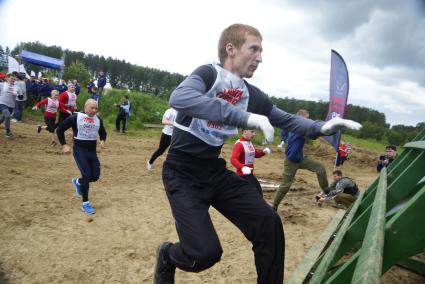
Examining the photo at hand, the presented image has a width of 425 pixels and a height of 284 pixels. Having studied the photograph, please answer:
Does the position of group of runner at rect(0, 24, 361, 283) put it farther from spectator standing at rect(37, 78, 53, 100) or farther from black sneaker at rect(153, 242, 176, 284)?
spectator standing at rect(37, 78, 53, 100)

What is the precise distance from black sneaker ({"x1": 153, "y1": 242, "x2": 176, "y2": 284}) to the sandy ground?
85 centimetres

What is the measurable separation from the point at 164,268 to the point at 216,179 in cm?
94

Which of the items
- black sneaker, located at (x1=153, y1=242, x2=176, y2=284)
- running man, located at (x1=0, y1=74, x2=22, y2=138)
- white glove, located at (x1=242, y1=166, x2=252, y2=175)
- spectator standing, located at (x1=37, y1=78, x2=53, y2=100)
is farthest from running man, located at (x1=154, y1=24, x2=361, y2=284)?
spectator standing, located at (x1=37, y1=78, x2=53, y2=100)

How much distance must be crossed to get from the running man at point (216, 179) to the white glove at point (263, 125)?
1.20 feet

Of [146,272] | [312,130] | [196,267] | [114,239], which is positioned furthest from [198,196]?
[114,239]

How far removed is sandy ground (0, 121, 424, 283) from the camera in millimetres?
3844

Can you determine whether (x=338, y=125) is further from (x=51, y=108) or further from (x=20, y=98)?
(x=20, y=98)

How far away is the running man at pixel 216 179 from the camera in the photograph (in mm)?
2477

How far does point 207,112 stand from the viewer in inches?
84.0

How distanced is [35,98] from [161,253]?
18.6 metres

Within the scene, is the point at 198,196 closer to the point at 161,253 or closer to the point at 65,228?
the point at 161,253

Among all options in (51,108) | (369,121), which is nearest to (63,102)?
(51,108)

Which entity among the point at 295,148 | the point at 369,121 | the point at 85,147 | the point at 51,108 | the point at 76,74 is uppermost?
the point at 369,121

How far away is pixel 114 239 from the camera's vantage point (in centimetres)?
473
